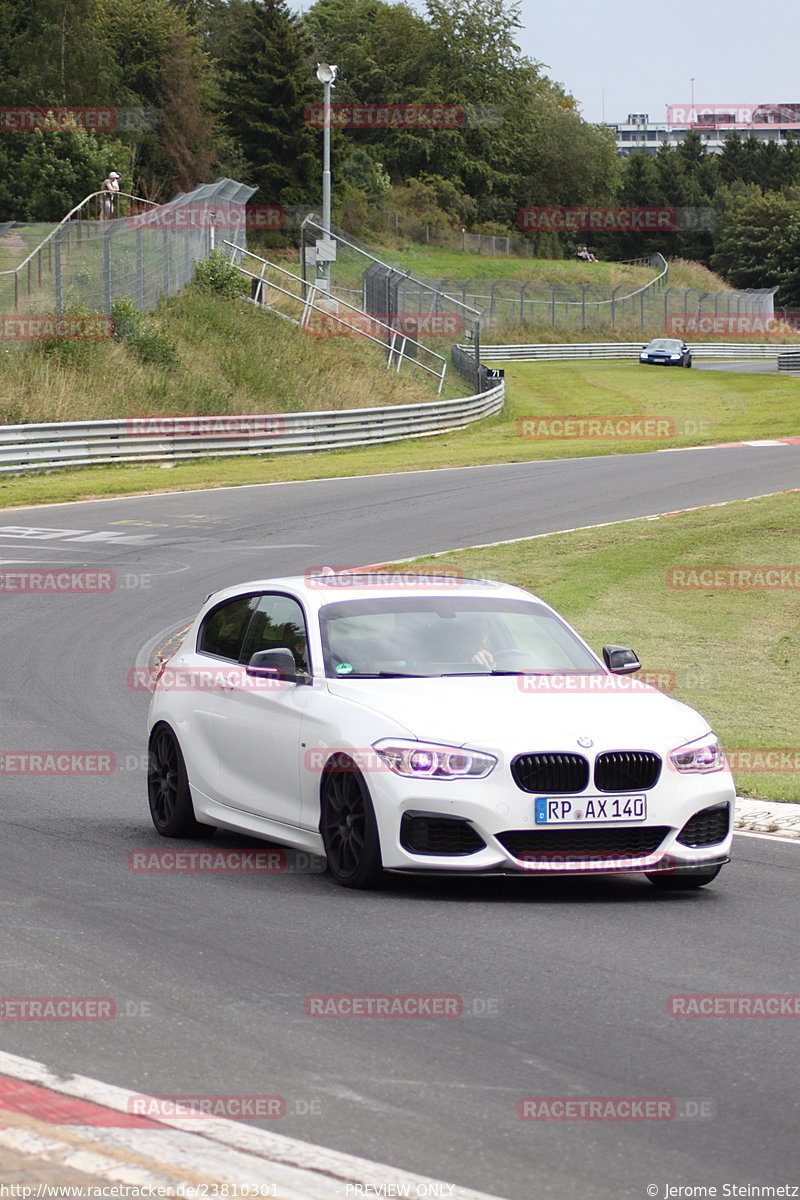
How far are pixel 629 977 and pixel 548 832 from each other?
4.32ft

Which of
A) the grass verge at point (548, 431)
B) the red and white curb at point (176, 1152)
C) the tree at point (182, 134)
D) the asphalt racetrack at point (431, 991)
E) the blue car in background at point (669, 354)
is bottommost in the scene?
the grass verge at point (548, 431)

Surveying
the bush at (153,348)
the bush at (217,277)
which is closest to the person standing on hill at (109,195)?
the bush at (153,348)

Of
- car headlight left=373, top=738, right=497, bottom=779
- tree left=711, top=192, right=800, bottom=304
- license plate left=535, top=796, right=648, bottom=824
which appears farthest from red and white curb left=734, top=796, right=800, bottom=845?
tree left=711, top=192, right=800, bottom=304

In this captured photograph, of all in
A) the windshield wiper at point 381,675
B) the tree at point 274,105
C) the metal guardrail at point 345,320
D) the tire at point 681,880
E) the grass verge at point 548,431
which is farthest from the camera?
the tree at point 274,105

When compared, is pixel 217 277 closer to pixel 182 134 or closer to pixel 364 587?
pixel 182 134

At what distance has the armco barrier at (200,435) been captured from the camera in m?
32.8

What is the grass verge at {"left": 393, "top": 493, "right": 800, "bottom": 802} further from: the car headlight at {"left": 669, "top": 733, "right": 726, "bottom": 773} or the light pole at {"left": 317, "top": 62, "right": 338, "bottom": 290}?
the light pole at {"left": 317, "top": 62, "right": 338, "bottom": 290}

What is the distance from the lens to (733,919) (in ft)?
25.6

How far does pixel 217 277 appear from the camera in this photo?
4778 cm

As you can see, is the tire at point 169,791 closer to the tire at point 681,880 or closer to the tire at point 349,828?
the tire at point 349,828

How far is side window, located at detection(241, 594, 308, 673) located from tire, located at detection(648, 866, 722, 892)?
2.17 meters

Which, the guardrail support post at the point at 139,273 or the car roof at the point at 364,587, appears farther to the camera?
the guardrail support post at the point at 139,273

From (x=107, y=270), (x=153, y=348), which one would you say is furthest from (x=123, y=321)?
(x=107, y=270)

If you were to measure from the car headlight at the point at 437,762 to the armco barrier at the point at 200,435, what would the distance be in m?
25.3
